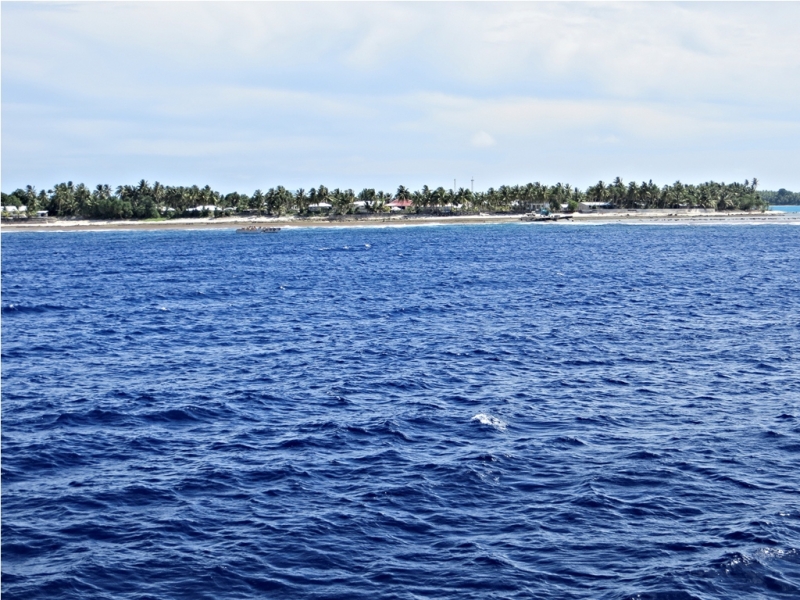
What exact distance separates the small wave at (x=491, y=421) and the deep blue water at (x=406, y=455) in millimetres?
178

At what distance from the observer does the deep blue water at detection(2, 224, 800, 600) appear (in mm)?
25125

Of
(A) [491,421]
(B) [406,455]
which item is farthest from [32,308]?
(B) [406,455]

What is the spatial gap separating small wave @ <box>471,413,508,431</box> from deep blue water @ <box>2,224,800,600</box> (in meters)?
0.18

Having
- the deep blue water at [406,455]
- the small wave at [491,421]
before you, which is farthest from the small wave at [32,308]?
the small wave at [491,421]

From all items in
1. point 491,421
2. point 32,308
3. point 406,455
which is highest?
point 32,308

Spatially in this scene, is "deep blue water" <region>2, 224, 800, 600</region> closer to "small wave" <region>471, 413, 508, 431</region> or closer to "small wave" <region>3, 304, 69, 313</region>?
"small wave" <region>471, 413, 508, 431</region>

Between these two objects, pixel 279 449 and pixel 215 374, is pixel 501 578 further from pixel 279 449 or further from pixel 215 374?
pixel 215 374

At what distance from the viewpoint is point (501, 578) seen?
24438 millimetres

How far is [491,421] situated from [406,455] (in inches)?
238

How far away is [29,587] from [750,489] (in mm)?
24831

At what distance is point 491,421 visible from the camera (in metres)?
39.5

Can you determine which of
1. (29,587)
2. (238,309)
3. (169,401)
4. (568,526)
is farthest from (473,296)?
(29,587)

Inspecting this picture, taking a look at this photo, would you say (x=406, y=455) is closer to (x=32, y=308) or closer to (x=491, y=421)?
(x=491, y=421)

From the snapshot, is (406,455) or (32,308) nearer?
(406,455)
